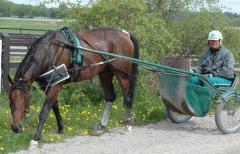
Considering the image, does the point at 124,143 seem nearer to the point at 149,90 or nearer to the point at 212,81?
the point at 212,81

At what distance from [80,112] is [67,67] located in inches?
80.4

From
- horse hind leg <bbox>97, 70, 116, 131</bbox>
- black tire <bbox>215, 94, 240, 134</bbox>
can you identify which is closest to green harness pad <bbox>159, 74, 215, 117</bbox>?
black tire <bbox>215, 94, 240, 134</bbox>

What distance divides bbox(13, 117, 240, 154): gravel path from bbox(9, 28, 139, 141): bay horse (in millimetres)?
368

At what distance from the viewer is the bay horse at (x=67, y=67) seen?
6766 mm

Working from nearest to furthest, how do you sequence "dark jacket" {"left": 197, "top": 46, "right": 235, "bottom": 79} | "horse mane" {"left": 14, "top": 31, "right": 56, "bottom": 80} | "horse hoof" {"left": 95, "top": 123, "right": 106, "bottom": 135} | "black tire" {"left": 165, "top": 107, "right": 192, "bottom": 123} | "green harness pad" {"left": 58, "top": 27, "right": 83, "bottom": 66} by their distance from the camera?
"horse mane" {"left": 14, "top": 31, "right": 56, "bottom": 80}
"green harness pad" {"left": 58, "top": 27, "right": 83, "bottom": 66}
"horse hoof" {"left": 95, "top": 123, "right": 106, "bottom": 135}
"dark jacket" {"left": 197, "top": 46, "right": 235, "bottom": 79}
"black tire" {"left": 165, "top": 107, "right": 192, "bottom": 123}

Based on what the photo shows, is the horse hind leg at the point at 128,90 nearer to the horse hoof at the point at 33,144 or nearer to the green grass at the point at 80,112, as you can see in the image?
the green grass at the point at 80,112

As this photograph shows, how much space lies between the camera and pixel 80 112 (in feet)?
30.7

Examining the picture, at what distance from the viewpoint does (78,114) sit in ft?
30.1

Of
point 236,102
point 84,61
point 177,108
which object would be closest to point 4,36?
point 84,61

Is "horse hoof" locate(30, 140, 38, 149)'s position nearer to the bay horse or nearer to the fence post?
→ the bay horse

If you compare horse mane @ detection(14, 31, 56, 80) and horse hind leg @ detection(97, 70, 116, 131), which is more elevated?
horse mane @ detection(14, 31, 56, 80)

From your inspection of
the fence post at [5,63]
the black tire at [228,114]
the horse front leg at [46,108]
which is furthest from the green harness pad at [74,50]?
the fence post at [5,63]

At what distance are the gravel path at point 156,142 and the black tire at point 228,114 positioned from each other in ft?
0.51

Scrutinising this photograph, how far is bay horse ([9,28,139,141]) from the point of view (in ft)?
22.2
